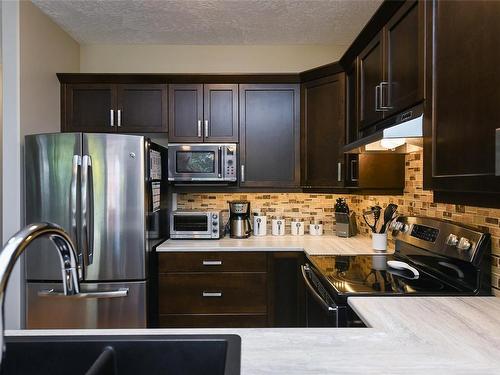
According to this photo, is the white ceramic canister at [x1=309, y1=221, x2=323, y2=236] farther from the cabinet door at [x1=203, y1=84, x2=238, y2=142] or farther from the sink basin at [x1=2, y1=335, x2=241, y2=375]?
the sink basin at [x1=2, y1=335, x2=241, y2=375]

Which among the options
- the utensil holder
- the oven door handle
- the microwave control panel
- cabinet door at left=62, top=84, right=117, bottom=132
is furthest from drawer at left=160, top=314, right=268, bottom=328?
cabinet door at left=62, top=84, right=117, bottom=132

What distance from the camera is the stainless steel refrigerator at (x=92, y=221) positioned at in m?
2.24

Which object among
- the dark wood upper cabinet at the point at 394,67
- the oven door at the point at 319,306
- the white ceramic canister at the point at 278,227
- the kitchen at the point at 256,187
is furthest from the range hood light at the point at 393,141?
the white ceramic canister at the point at 278,227

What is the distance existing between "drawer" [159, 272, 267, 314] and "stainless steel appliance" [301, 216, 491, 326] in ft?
1.94

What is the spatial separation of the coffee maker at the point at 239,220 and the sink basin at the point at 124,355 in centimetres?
195

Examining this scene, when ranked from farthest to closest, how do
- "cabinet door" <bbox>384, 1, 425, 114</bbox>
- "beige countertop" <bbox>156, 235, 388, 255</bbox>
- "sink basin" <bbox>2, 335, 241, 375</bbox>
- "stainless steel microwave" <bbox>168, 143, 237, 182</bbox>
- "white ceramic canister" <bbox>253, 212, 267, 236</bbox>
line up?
"white ceramic canister" <bbox>253, 212, 267, 236</bbox> < "stainless steel microwave" <bbox>168, 143, 237, 182</bbox> < "beige countertop" <bbox>156, 235, 388, 255</bbox> < "cabinet door" <bbox>384, 1, 425, 114</bbox> < "sink basin" <bbox>2, 335, 241, 375</bbox>

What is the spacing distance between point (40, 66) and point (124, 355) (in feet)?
8.00

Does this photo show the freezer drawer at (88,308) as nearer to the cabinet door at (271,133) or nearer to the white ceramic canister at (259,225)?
the white ceramic canister at (259,225)

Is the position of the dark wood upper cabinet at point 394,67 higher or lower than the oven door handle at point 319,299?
higher

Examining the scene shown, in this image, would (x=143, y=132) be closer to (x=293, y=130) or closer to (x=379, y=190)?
(x=293, y=130)

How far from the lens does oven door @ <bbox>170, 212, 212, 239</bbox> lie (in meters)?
2.76

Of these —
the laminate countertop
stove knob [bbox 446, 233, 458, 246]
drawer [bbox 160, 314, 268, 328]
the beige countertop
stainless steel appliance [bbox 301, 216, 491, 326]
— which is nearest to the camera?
the laminate countertop

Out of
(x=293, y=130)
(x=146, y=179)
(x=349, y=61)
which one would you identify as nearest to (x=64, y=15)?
(x=146, y=179)

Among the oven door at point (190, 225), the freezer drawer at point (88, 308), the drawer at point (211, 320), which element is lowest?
the drawer at point (211, 320)
